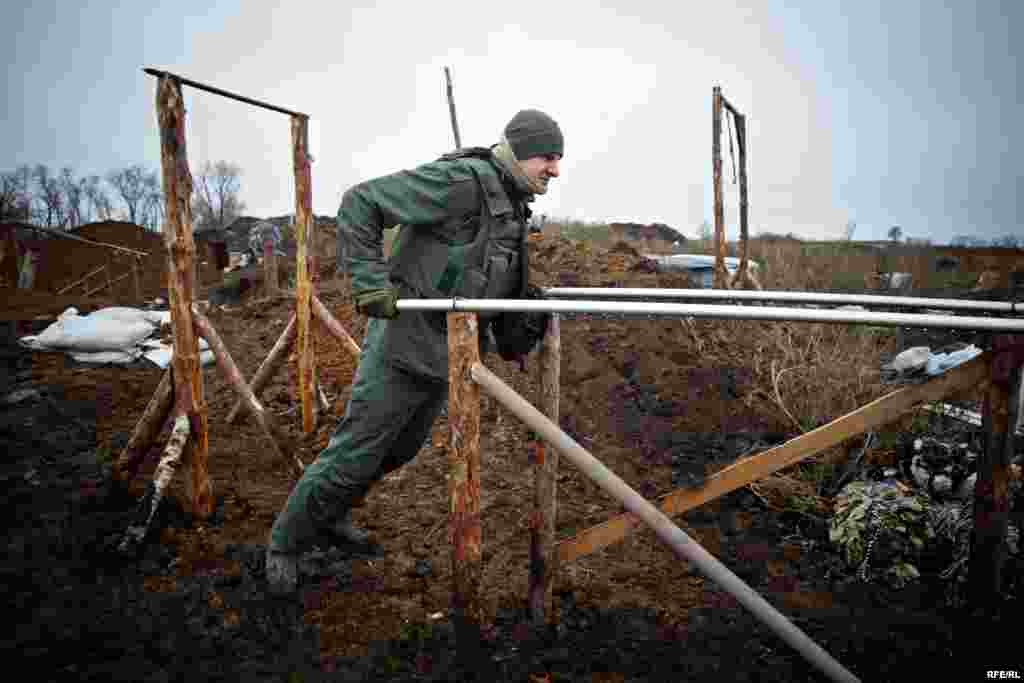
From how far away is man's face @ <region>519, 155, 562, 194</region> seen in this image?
2201 mm

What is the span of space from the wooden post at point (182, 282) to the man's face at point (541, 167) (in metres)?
1.72

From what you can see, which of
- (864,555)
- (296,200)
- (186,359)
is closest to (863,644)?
(864,555)

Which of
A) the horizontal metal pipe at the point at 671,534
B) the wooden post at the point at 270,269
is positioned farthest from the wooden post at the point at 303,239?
the wooden post at the point at 270,269

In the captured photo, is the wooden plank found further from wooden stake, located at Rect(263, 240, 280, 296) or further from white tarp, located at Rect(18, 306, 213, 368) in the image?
Answer: wooden stake, located at Rect(263, 240, 280, 296)

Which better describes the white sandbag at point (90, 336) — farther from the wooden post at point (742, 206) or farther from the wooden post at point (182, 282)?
the wooden post at point (742, 206)

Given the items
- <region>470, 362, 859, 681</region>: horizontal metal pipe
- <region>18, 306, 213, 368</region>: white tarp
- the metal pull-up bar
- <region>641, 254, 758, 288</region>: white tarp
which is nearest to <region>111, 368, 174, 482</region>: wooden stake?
the metal pull-up bar

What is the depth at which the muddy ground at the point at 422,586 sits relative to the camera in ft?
6.76

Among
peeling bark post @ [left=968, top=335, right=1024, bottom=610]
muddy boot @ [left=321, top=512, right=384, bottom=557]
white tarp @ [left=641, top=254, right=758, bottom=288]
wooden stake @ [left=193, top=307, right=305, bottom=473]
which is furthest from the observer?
white tarp @ [left=641, top=254, right=758, bottom=288]

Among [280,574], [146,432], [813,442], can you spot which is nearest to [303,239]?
[146,432]

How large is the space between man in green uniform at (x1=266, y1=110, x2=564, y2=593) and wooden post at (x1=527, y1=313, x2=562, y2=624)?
29 cm

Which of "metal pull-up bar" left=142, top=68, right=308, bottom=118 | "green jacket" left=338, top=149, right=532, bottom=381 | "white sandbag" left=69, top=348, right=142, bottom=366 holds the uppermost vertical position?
"metal pull-up bar" left=142, top=68, right=308, bottom=118

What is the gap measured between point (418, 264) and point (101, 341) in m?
5.55

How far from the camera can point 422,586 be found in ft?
8.36

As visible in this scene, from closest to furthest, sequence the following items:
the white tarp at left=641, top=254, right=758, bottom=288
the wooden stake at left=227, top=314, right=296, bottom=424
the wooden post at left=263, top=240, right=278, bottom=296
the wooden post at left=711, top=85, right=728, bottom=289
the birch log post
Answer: the birch log post → the wooden stake at left=227, top=314, right=296, bottom=424 → the wooden post at left=711, top=85, right=728, bottom=289 → the wooden post at left=263, top=240, right=278, bottom=296 → the white tarp at left=641, top=254, right=758, bottom=288
